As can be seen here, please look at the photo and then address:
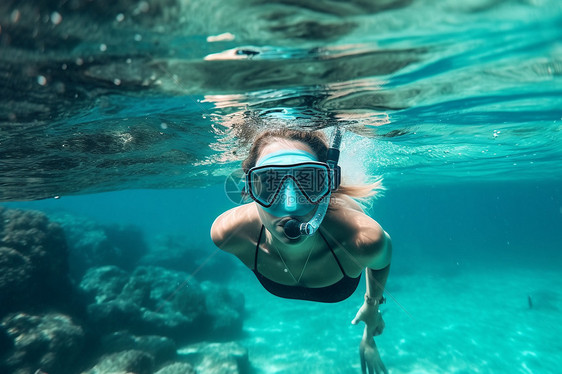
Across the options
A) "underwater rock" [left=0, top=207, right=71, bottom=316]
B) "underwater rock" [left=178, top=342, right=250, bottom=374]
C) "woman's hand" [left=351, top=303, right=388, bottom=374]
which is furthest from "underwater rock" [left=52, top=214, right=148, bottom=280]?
"woman's hand" [left=351, top=303, right=388, bottom=374]

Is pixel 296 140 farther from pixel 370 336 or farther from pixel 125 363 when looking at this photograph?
pixel 125 363

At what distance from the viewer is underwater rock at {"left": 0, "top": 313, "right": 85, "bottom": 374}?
30.2ft

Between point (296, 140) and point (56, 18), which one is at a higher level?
point (56, 18)

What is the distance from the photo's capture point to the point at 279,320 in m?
17.4

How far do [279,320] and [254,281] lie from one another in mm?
10583

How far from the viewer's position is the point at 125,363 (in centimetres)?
975

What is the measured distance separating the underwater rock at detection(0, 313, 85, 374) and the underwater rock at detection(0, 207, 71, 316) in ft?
3.48

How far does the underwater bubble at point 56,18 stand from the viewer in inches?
133

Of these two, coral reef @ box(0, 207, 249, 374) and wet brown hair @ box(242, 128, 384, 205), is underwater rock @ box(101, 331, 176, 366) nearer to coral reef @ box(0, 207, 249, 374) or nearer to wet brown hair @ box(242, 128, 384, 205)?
coral reef @ box(0, 207, 249, 374)

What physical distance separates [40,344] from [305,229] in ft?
39.1

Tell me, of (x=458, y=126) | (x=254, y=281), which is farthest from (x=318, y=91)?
(x=254, y=281)

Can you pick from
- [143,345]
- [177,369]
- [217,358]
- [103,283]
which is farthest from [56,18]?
[103,283]

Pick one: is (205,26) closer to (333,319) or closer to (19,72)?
(19,72)

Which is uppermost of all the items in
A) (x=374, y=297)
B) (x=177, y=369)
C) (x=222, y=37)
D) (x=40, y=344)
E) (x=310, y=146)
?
(x=222, y=37)
